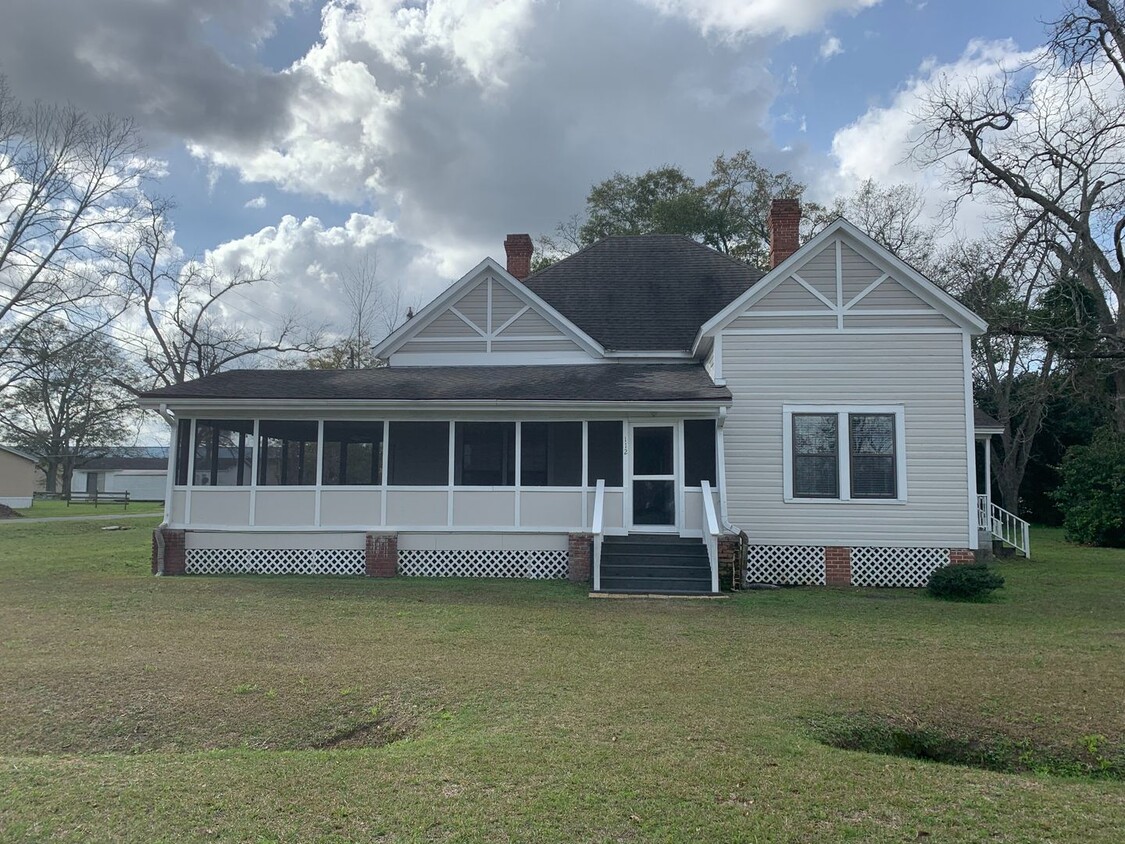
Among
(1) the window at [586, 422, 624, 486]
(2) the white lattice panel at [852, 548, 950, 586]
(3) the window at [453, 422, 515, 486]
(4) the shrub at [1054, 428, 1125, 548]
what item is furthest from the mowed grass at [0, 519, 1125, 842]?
(4) the shrub at [1054, 428, 1125, 548]

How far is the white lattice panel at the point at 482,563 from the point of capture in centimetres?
1441

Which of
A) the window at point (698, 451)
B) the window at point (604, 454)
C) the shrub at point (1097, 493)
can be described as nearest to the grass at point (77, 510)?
the window at point (604, 454)

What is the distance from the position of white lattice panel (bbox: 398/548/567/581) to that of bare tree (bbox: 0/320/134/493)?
77.5ft

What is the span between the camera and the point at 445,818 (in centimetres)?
417

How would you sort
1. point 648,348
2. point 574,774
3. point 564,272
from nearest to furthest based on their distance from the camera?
point 574,774, point 648,348, point 564,272

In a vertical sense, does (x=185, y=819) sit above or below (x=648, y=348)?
below

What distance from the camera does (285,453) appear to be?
52.8ft

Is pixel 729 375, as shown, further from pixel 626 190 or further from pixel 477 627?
pixel 626 190

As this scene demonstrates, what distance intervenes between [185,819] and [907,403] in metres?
13.3

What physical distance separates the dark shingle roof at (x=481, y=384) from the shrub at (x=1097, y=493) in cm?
1473

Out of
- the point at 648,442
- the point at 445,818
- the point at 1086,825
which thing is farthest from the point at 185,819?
the point at 648,442

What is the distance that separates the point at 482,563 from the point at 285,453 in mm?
4973

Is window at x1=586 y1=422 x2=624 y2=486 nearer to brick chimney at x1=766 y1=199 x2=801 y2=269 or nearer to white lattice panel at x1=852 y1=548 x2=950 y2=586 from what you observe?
white lattice panel at x1=852 y1=548 x2=950 y2=586

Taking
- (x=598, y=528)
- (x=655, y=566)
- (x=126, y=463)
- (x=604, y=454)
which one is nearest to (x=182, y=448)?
(x=604, y=454)
